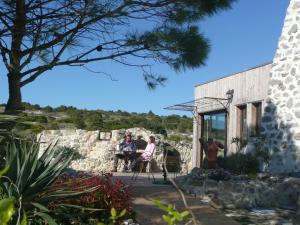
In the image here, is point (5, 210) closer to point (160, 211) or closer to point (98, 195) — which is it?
point (98, 195)

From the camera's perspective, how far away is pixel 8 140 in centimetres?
515

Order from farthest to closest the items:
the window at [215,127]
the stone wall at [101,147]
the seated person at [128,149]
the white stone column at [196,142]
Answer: the stone wall at [101,147], the white stone column at [196,142], the seated person at [128,149], the window at [215,127]

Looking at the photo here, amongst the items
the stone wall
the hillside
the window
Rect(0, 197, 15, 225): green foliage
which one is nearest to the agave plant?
Rect(0, 197, 15, 225): green foliage

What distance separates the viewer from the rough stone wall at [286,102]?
468 inches

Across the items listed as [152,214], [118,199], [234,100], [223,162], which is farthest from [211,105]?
[118,199]

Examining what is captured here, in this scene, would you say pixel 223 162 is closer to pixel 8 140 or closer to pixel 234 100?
pixel 234 100

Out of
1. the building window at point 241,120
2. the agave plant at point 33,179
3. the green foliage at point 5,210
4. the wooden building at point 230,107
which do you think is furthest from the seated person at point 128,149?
the green foliage at point 5,210

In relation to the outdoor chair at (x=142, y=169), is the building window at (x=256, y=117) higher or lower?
higher

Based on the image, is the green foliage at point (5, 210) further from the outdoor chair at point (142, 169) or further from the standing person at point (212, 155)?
the standing person at point (212, 155)

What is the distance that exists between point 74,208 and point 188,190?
4620mm

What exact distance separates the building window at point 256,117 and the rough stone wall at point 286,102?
2.89 ft

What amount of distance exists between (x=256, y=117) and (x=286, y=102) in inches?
65.1

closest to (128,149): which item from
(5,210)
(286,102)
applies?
(286,102)

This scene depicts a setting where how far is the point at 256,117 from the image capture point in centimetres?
1384
